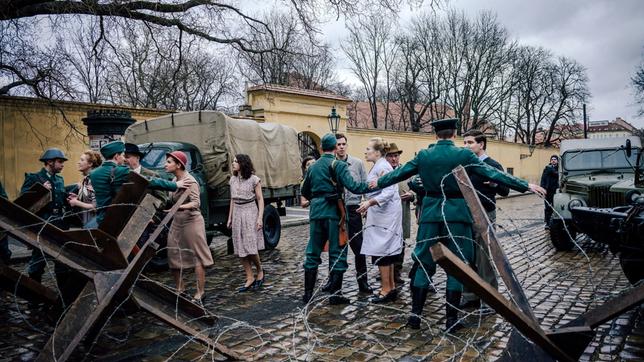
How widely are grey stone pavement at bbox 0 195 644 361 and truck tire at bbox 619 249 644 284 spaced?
0.36 m

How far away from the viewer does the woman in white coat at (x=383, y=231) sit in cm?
580

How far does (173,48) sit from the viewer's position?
48.1ft

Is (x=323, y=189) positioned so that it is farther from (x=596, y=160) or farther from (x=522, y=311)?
(x=596, y=160)

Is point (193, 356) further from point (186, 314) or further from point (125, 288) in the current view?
point (125, 288)

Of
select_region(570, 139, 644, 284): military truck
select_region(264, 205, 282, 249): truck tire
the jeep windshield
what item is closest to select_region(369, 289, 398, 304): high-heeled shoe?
select_region(570, 139, 644, 284): military truck

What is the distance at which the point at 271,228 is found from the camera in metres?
10.5

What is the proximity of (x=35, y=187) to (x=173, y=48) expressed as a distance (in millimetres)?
Answer: 10588

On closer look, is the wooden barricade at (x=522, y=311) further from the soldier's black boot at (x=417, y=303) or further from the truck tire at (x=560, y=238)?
the truck tire at (x=560, y=238)

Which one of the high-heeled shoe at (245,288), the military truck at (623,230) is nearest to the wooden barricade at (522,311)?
the military truck at (623,230)

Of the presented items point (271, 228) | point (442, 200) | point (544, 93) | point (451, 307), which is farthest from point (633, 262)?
point (544, 93)

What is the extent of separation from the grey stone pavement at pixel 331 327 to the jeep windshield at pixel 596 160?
3723mm

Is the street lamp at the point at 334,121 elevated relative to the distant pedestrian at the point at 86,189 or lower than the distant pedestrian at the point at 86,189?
elevated

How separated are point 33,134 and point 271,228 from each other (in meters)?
7.93

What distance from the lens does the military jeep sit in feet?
28.6
